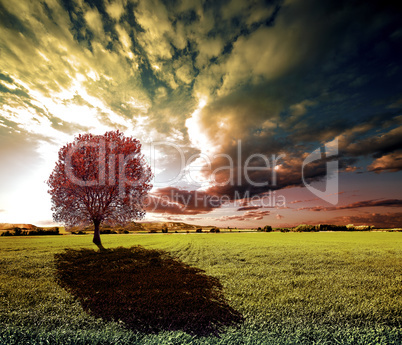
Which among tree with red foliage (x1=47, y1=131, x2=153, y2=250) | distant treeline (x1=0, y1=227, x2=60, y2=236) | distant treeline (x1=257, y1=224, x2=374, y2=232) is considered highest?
tree with red foliage (x1=47, y1=131, x2=153, y2=250)

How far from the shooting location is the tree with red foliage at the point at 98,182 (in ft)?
60.4

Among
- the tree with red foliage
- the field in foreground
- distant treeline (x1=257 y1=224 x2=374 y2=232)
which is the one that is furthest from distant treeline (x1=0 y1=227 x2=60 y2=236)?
distant treeline (x1=257 y1=224 x2=374 y2=232)

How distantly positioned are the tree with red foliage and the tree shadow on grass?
949cm

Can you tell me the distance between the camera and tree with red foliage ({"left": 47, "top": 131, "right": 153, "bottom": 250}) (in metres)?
18.4

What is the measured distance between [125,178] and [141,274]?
474 inches

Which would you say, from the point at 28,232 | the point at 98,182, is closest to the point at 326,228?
the point at 98,182

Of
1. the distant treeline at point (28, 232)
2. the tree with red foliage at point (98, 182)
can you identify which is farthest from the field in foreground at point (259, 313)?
the distant treeline at point (28, 232)

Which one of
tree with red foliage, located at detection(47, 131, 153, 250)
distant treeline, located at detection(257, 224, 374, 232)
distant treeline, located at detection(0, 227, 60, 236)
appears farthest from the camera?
distant treeline, located at detection(257, 224, 374, 232)

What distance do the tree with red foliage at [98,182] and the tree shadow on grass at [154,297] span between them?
31.1 ft

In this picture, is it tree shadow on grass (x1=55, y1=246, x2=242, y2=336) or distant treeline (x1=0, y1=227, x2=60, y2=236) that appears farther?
distant treeline (x1=0, y1=227, x2=60, y2=236)

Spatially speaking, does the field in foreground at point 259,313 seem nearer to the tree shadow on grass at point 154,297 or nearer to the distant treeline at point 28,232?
the tree shadow on grass at point 154,297

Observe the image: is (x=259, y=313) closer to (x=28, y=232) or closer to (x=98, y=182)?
(x=98, y=182)

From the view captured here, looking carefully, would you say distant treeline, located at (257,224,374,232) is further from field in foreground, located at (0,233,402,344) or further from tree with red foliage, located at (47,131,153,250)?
field in foreground, located at (0,233,402,344)

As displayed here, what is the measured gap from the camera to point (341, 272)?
9.91 metres
